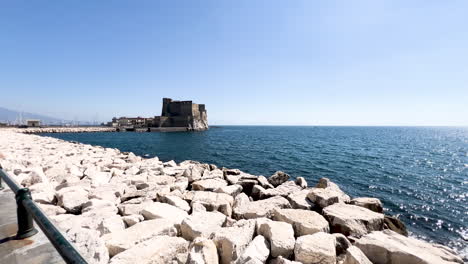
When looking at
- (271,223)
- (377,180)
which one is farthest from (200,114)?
(271,223)

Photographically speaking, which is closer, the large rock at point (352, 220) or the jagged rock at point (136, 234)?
the jagged rock at point (136, 234)

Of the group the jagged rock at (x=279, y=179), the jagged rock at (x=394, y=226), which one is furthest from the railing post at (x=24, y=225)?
the jagged rock at (x=279, y=179)

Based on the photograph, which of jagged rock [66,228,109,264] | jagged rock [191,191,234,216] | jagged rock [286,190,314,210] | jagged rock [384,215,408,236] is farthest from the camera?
jagged rock [286,190,314,210]

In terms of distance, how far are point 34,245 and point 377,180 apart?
15514mm

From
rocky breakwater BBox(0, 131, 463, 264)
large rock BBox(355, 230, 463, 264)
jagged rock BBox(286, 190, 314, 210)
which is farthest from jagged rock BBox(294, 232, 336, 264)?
jagged rock BBox(286, 190, 314, 210)

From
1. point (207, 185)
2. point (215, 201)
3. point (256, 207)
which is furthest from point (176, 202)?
point (256, 207)

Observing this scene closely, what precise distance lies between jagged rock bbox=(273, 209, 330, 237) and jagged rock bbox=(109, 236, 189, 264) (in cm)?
213

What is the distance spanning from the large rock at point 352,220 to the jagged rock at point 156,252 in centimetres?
334

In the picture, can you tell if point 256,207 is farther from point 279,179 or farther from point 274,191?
point 279,179

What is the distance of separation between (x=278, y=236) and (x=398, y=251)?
6.41ft

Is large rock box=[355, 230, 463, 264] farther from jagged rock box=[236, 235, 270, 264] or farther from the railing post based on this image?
the railing post

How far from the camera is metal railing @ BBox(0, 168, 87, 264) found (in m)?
1.12

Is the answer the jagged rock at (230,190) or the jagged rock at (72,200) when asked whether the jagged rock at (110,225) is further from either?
the jagged rock at (230,190)

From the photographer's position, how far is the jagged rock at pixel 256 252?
9.46ft
